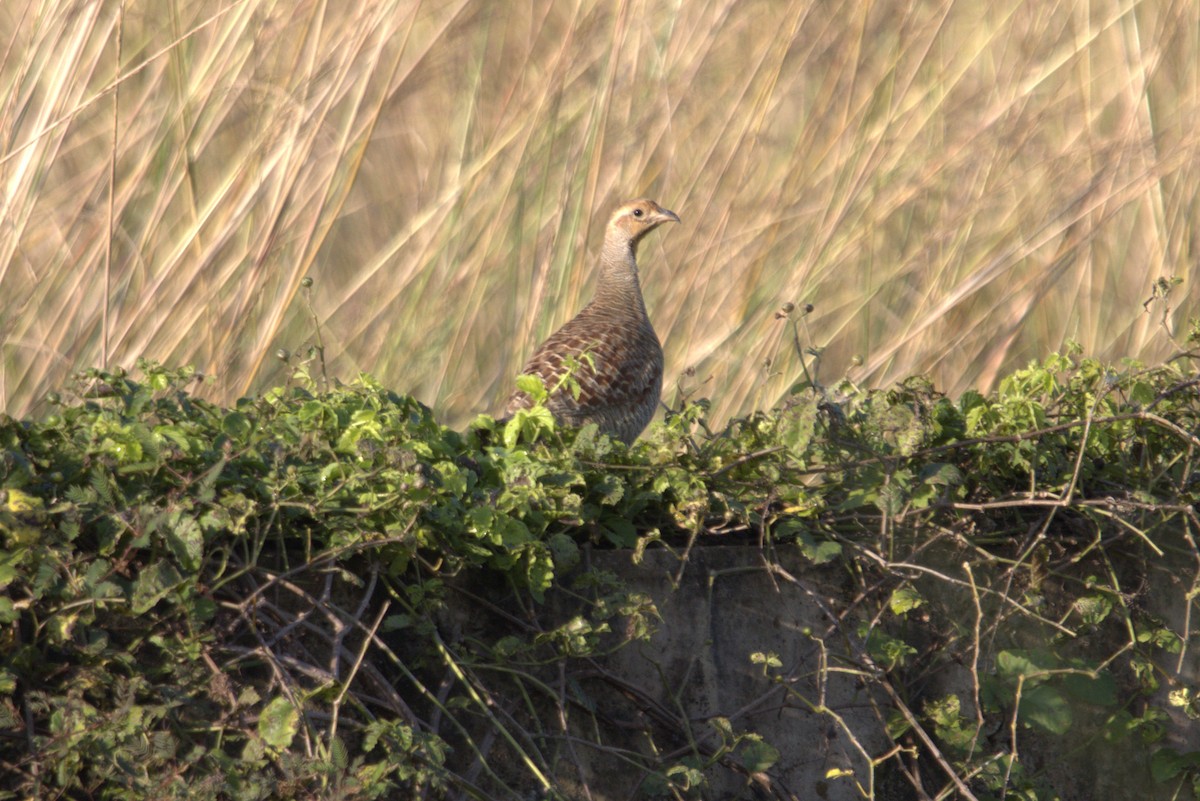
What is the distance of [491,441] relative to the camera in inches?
106

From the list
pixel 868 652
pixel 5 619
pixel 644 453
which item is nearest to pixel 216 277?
pixel 644 453

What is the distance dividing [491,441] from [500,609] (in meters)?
0.48

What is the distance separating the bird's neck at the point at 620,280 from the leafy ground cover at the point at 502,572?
6.61ft

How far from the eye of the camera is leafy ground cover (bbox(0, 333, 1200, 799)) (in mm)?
1931

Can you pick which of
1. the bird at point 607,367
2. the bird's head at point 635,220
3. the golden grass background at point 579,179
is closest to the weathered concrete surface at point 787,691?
the golden grass background at point 579,179

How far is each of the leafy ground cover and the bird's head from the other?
228cm

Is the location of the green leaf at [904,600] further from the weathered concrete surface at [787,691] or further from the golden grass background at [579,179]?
the golden grass background at [579,179]

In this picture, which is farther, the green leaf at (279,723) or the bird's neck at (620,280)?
the bird's neck at (620,280)

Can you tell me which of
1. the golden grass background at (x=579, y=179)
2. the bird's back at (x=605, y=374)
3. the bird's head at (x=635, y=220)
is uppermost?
the golden grass background at (x=579, y=179)

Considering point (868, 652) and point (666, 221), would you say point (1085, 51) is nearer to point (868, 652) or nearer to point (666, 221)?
point (666, 221)

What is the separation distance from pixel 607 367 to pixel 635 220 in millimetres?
1150

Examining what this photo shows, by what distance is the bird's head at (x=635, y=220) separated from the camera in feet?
16.6

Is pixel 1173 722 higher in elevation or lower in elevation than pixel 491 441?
lower

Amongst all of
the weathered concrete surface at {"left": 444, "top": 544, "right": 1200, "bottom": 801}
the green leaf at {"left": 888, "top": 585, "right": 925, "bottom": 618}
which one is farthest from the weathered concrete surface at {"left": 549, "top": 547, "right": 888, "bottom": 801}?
the green leaf at {"left": 888, "top": 585, "right": 925, "bottom": 618}
